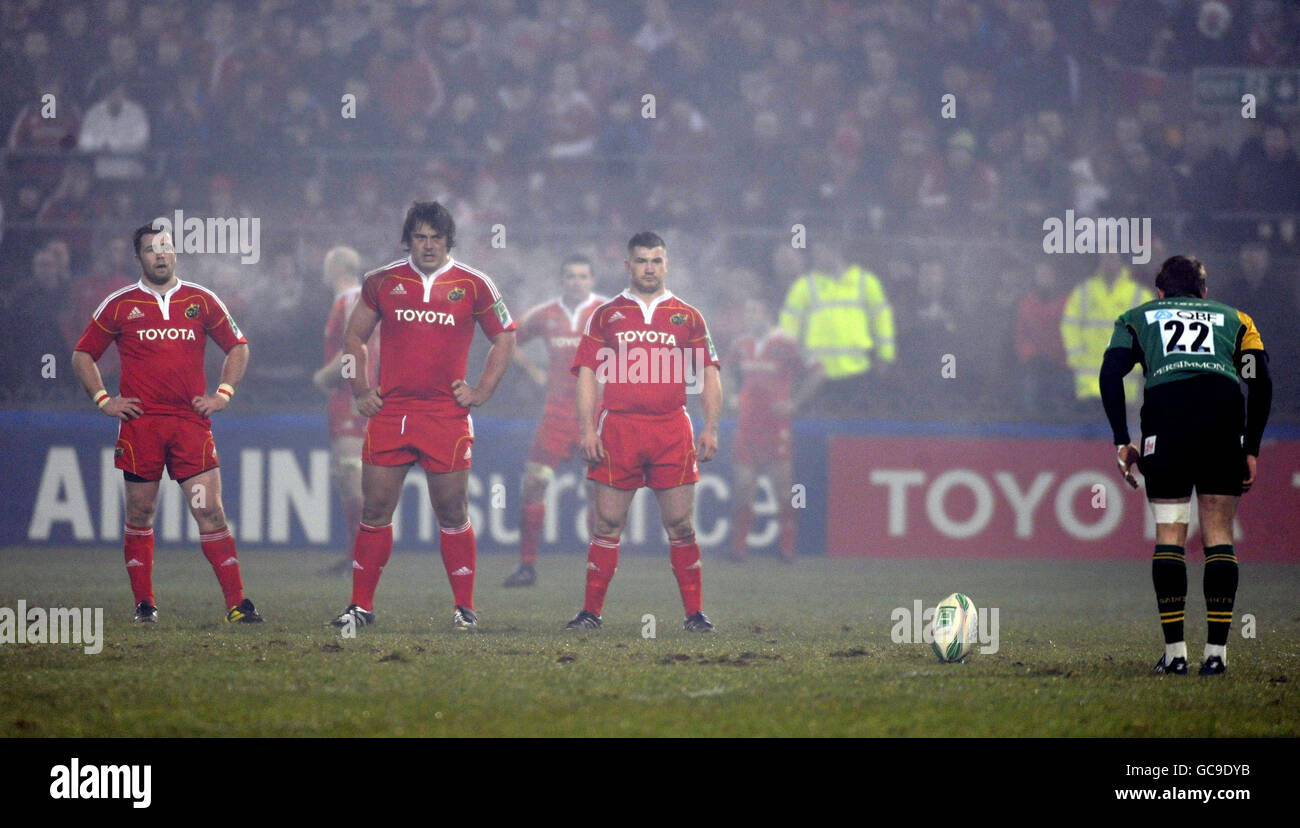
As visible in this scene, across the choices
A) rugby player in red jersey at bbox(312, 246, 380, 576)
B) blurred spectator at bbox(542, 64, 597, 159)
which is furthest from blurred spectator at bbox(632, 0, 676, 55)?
rugby player in red jersey at bbox(312, 246, 380, 576)

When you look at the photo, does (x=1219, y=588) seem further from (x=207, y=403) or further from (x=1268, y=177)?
(x=1268, y=177)

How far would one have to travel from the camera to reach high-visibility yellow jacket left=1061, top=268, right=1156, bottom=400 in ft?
44.0

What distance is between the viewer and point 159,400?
292 inches

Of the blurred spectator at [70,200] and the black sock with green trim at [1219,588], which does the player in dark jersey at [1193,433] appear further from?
the blurred spectator at [70,200]

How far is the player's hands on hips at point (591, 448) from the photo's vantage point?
288 inches

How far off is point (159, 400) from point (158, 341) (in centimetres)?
30

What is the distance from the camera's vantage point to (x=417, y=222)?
7.20m

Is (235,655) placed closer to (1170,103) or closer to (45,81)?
(45,81)

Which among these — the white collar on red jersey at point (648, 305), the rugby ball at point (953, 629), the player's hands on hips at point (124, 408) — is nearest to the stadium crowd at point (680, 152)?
the player's hands on hips at point (124, 408)

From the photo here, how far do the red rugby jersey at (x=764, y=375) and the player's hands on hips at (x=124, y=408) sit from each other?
6.45 metres

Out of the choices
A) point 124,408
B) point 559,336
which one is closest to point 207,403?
point 124,408

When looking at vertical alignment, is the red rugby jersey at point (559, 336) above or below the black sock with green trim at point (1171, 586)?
above

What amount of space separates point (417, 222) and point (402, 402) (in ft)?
2.93
